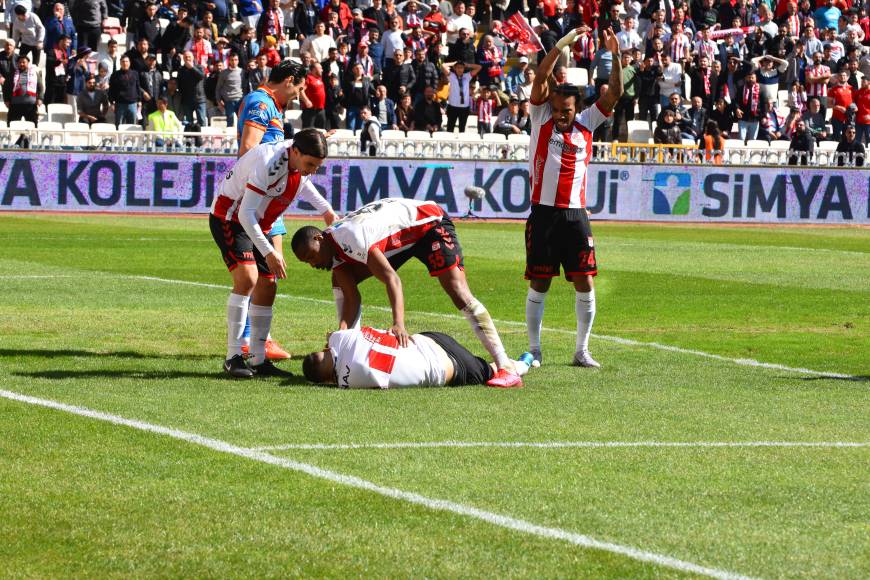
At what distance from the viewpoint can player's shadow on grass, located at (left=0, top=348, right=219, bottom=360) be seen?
1102 cm

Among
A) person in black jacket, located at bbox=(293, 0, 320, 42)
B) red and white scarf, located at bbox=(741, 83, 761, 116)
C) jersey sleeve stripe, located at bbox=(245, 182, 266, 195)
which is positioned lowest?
jersey sleeve stripe, located at bbox=(245, 182, 266, 195)

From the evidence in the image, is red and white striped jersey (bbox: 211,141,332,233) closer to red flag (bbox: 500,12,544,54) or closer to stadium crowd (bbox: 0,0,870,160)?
stadium crowd (bbox: 0,0,870,160)

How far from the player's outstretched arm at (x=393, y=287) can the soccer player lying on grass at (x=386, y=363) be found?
187 mm

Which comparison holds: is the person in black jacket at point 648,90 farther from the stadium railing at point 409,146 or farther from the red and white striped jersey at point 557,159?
the red and white striped jersey at point 557,159

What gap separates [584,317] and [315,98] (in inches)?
810

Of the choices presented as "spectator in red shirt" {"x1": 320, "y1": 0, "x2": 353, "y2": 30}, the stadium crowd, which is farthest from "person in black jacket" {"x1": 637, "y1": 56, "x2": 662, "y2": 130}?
"spectator in red shirt" {"x1": 320, "y1": 0, "x2": 353, "y2": 30}

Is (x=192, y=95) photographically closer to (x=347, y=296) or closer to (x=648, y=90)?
(x=648, y=90)

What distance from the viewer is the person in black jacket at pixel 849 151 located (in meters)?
32.6

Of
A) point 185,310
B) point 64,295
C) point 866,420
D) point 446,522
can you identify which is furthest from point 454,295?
point 64,295

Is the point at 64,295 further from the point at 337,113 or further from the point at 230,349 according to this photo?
the point at 337,113

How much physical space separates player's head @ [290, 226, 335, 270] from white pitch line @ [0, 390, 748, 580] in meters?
1.80

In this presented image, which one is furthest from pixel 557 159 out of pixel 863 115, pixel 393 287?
pixel 863 115

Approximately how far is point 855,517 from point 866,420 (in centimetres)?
271

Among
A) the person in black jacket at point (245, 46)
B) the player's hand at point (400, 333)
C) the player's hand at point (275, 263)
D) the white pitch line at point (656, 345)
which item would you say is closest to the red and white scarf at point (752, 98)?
the person in black jacket at point (245, 46)
